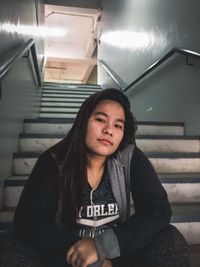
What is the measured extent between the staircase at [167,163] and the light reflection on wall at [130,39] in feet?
4.23

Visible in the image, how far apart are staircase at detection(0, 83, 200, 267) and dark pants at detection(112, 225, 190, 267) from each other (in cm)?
51

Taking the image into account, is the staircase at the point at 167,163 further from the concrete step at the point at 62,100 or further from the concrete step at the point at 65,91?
the concrete step at the point at 65,91

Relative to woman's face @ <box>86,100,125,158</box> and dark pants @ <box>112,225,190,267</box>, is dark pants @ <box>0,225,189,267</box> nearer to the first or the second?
dark pants @ <box>112,225,190,267</box>

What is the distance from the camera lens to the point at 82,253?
0.88m

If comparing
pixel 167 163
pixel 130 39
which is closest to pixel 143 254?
pixel 167 163

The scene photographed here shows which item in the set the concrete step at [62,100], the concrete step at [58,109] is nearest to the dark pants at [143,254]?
the concrete step at [58,109]

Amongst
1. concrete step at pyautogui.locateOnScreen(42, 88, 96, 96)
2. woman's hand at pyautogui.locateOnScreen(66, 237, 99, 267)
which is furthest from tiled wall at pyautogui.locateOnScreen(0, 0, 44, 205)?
concrete step at pyautogui.locateOnScreen(42, 88, 96, 96)

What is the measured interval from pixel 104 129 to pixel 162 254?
0.46 meters

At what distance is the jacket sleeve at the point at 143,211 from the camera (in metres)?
0.94

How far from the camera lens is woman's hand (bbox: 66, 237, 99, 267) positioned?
872 millimetres

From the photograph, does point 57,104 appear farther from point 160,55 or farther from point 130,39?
point 160,55

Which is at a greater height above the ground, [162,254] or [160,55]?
[160,55]

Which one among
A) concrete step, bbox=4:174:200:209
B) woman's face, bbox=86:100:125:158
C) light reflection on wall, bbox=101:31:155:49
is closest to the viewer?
woman's face, bbox=86:100:125:158

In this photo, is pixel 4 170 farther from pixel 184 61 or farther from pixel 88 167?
pixel 184 61
